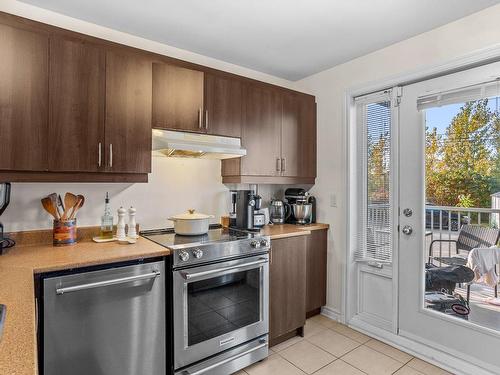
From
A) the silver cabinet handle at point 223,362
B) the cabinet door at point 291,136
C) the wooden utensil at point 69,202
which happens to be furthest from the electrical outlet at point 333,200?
the wooden utensil at point 69,202

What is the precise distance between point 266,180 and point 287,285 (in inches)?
36.9

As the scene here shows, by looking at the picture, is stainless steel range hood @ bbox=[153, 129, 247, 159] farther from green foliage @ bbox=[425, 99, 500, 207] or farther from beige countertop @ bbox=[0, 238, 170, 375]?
green foliage @ bbox=[425, 99, 500, 207]

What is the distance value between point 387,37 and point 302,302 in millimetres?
2273

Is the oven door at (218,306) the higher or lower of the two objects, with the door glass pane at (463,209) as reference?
lower

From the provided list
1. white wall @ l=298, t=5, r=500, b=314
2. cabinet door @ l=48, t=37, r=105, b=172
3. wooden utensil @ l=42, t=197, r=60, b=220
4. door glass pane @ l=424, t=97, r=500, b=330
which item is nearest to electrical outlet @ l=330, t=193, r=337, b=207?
white wall @ l=298, t=5, r=500, b=314

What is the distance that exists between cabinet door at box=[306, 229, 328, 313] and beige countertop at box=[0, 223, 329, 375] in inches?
15.3

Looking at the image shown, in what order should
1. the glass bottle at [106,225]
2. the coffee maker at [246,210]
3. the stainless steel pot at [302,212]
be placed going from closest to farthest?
1. the glass bottle at [106,225]
2. the coffee maker at [246,210]
3. the stainless steel pot at [302,212]

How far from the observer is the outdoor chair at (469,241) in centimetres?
200

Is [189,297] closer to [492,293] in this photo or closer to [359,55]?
[492,293]

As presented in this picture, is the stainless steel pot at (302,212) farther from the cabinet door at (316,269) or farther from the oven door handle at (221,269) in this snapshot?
the oven door handle at (221,269)

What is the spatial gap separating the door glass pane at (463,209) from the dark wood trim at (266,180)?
1097 millimetres

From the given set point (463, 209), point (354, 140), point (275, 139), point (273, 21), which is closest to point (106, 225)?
point (275, 139)

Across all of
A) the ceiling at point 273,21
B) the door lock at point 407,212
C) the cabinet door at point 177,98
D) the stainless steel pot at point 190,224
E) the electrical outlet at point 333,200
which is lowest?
the stainless steel pot at point 190,224

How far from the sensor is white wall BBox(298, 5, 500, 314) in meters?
2.16
